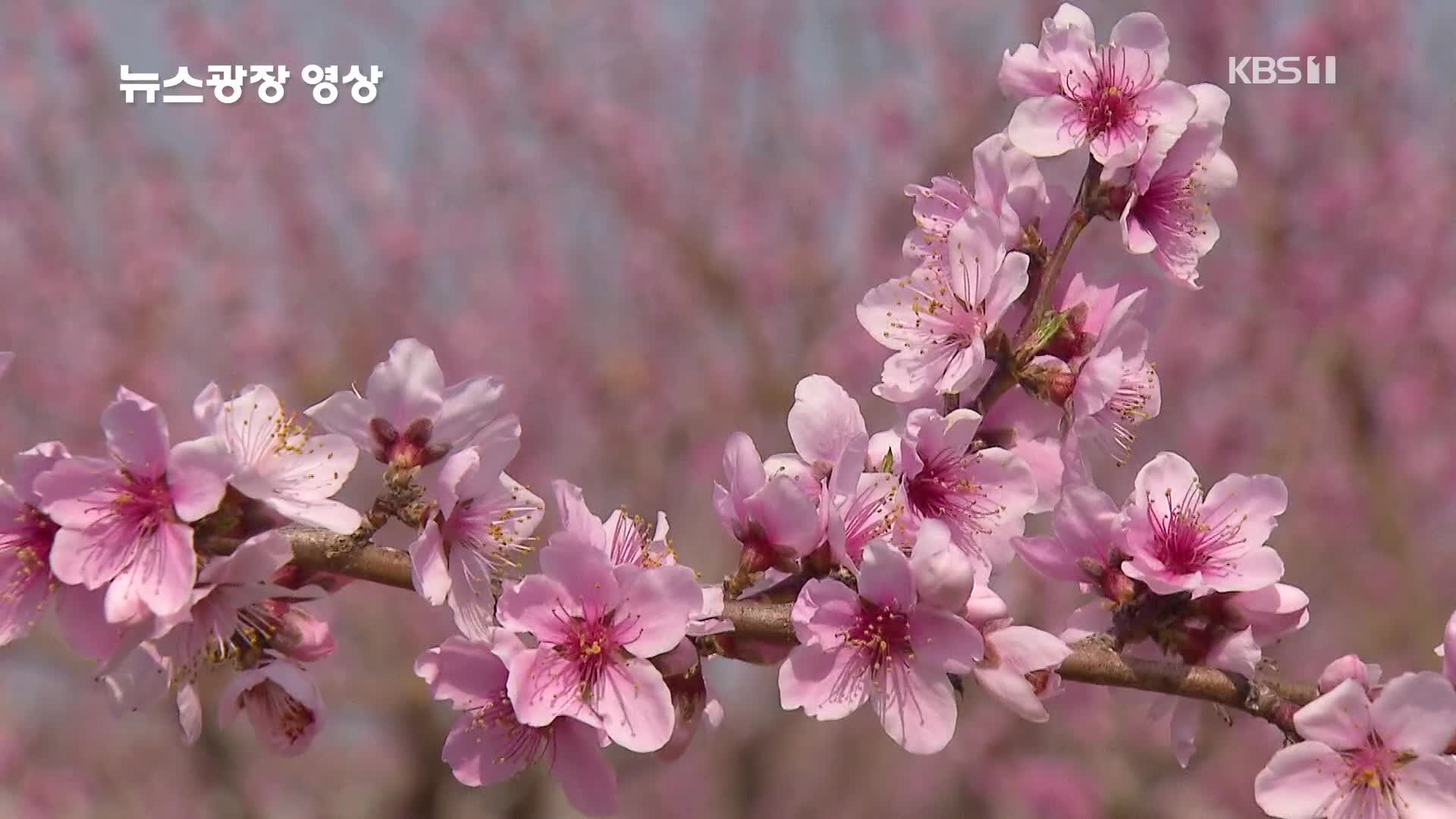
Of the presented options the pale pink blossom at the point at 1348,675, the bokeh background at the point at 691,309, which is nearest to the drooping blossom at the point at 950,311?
the pale pink blossom at the point at 1348,675

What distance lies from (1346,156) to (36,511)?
7160 mm

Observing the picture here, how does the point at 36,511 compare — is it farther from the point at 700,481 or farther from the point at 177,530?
the point at 700,481

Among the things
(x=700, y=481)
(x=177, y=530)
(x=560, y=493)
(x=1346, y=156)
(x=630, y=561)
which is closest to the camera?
(x=177, y=530)

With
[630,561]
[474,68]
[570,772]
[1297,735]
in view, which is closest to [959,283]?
[630,561]

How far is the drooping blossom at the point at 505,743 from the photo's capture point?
129 cm

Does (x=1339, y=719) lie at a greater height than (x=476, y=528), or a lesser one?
lesser

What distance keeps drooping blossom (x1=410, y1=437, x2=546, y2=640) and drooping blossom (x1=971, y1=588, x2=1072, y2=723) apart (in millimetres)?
538

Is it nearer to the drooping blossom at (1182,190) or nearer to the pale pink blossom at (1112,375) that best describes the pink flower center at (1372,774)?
the pale pink blossom at (1112,375)

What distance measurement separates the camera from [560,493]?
1.27 meters

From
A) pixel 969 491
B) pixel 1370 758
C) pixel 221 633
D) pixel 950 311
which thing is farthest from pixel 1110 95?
pixel 221 633

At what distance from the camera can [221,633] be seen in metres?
1.25

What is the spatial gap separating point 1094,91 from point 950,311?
36cm

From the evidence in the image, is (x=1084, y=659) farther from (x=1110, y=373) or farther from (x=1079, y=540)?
(x=1110, y=373)

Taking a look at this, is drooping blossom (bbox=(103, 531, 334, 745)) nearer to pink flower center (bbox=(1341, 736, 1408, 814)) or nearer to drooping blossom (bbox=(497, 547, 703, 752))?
drooping blossom (bbox=(497, 547, 703, 752))
